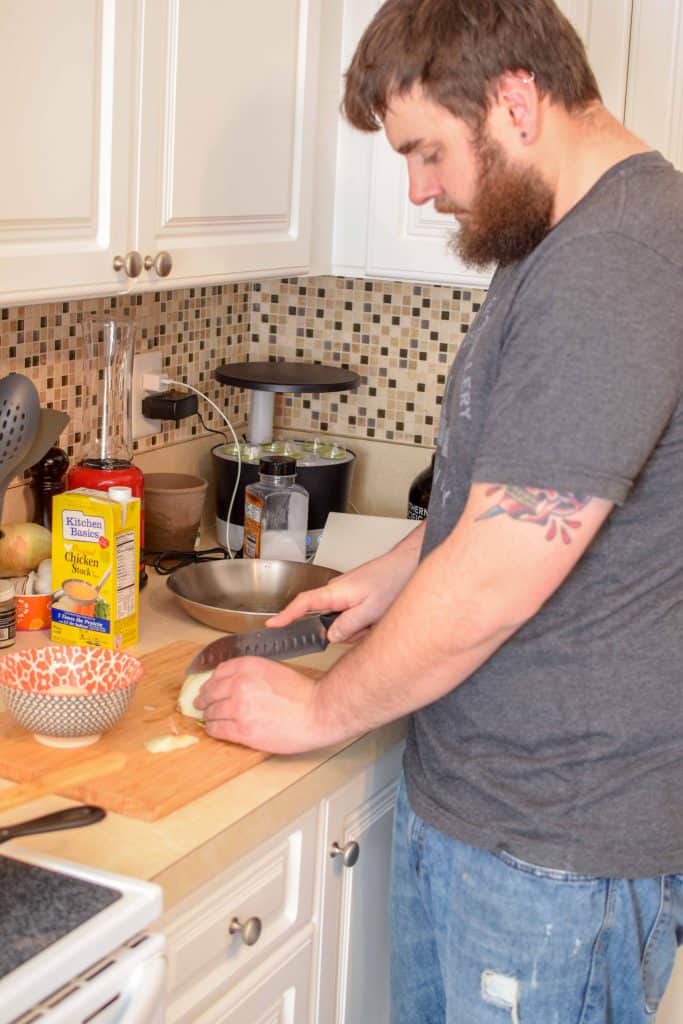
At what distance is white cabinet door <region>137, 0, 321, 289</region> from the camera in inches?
64.3

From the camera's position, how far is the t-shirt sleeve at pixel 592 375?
3.63 feet

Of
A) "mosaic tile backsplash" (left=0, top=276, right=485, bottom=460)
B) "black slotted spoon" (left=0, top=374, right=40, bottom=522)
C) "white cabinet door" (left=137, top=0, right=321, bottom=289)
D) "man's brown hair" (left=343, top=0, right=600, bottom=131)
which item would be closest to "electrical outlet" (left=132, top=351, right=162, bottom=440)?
"mosaic tile backsplash" (left=0, top=276, right=485, bottom=460)

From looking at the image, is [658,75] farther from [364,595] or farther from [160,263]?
[364,595]

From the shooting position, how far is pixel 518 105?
47.9 inches

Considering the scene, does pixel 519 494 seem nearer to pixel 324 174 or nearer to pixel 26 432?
pixel 26 432

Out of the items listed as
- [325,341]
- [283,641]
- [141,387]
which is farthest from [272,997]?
[325,341]

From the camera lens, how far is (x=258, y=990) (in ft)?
4.65

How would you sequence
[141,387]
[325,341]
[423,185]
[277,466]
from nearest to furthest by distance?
[423,185], [277,466], [141,387], [325,341]

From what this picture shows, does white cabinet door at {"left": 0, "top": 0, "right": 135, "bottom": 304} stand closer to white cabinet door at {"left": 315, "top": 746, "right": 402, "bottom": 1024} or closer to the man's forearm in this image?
the man's forearm

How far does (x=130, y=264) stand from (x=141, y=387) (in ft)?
1.99

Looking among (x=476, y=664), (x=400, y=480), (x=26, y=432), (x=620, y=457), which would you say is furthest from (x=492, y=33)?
(x=400, y=480)

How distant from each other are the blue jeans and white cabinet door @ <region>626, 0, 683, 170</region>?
3.54 feet

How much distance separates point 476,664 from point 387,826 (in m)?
0.49

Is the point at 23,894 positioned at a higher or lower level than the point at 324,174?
lower
